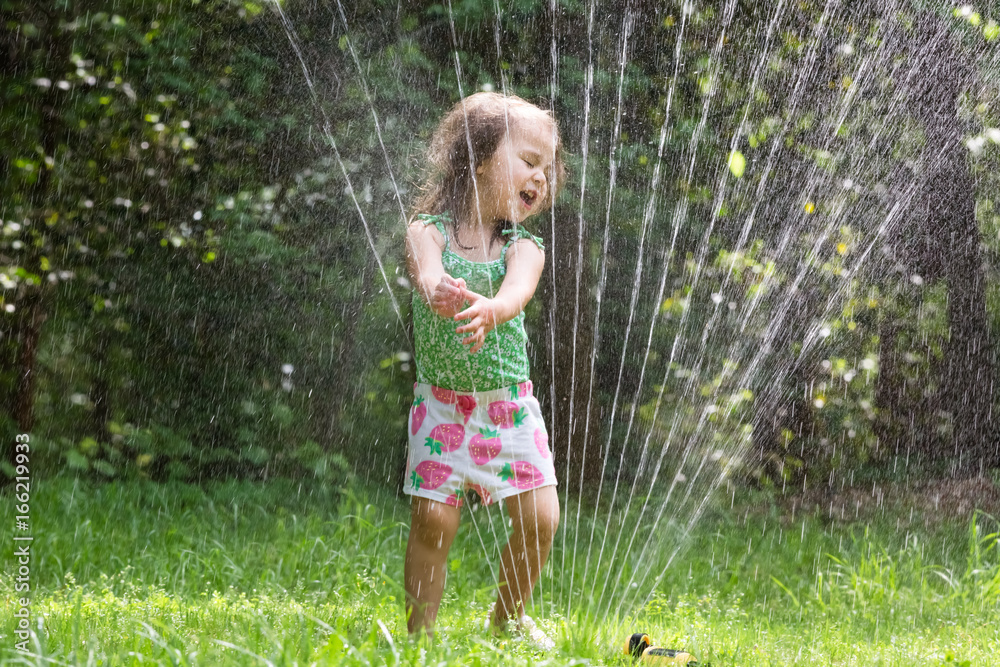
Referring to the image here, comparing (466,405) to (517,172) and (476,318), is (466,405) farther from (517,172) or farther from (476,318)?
(517,172)

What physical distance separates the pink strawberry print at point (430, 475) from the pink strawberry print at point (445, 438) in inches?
1.6

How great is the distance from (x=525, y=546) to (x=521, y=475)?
0.20m

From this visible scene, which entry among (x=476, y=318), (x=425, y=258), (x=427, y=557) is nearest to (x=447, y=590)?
(x=427, y=557)

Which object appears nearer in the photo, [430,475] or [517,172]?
[430,475]

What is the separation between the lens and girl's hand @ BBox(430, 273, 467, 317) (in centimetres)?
221

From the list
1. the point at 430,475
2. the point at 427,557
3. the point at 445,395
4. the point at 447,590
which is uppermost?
the point at 445,395

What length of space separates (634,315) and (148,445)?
2.99m

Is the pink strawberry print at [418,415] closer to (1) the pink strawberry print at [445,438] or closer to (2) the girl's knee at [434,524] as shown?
(1) the pink strawberry print at [445,438]

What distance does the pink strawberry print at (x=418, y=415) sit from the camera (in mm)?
2607

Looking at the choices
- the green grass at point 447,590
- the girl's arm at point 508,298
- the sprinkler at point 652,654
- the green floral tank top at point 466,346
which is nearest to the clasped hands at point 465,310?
the girl's arm at point 508,298

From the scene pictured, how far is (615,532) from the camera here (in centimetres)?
468

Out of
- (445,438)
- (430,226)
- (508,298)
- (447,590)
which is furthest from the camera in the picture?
(447,590)

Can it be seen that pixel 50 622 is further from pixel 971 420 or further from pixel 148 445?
pixel 971 420

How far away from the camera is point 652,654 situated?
7.37 feet
